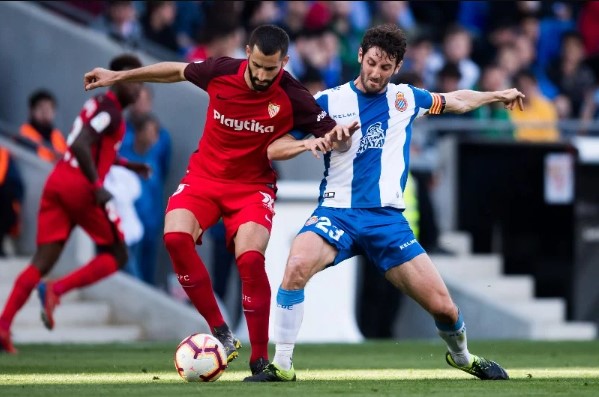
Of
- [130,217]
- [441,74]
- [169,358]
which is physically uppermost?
[441,74]

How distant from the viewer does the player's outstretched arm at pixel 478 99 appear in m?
9.84

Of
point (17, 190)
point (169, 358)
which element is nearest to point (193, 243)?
point (169, 358)

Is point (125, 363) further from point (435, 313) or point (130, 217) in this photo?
point (130, 217)

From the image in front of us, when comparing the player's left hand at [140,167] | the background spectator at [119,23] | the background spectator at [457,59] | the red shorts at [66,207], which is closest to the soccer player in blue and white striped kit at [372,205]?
the player's left hand at [140,167]

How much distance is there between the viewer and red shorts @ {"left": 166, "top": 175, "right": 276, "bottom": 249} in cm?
980

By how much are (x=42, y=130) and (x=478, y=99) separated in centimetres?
810

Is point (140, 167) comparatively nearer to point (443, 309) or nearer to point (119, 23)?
point (443, 309)

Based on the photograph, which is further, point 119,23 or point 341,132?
point 119,23

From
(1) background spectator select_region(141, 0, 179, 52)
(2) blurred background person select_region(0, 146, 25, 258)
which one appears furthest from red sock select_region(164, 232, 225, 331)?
(1) background spectator select_region(141, 0, 179, 52)

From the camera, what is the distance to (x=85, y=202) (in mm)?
13312

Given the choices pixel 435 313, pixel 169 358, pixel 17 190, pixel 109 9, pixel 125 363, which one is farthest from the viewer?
pixel 109 9

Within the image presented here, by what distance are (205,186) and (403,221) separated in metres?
1.37

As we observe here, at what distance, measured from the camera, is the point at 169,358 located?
12.1 meters

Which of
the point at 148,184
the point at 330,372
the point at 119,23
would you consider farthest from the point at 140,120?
the point at 330,372
